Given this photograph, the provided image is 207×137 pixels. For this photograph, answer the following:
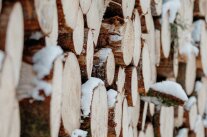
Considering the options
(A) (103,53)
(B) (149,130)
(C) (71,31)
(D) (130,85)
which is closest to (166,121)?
(B) (149,130)

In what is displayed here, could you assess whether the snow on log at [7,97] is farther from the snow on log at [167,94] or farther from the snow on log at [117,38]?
the snow on log at [167,94]

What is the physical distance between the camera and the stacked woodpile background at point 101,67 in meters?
1.33

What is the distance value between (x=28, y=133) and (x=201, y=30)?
220 centimetres

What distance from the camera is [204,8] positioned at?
351 centimetres

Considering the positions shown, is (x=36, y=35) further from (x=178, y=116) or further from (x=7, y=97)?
(x=178, y=116)

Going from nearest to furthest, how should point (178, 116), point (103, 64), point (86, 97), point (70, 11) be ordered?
point (70, 11)
point (86, 97)
point (103, 64)
point (178, 116)

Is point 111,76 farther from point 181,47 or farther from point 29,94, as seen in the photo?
point 181,47

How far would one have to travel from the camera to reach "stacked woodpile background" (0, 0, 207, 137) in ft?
4.35

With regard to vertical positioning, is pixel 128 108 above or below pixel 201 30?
below

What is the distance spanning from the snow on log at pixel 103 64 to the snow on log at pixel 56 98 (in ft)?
1.82

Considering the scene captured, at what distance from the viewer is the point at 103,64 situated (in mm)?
1998

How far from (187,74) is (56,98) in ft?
6.33

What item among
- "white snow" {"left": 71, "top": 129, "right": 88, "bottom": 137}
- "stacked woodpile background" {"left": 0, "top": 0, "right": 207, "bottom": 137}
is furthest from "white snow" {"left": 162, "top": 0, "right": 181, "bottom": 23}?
"white snow" {"left": 71, "top": 129, "right": 88, "bottom": 137}

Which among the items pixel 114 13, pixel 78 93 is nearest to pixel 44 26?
pixel 78 93
